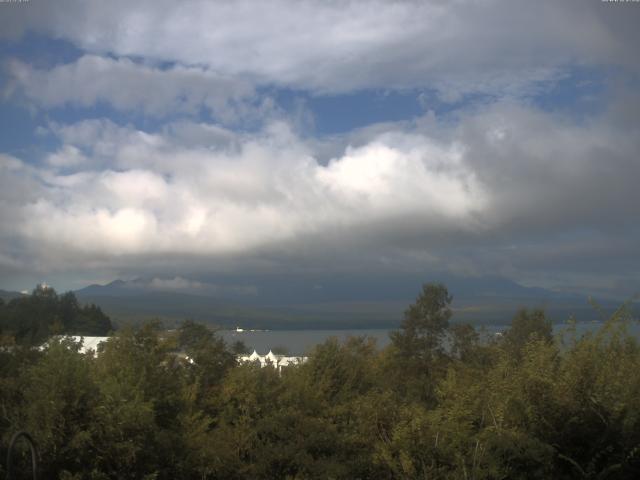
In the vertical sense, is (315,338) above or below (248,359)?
below

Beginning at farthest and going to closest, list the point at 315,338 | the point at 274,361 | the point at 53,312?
the point at 315,338, the point at 53,312, the point at 274,361

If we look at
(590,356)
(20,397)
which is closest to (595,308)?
(590,356)

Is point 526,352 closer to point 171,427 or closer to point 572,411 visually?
point 572,411

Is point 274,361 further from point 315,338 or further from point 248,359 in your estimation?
point 315,338

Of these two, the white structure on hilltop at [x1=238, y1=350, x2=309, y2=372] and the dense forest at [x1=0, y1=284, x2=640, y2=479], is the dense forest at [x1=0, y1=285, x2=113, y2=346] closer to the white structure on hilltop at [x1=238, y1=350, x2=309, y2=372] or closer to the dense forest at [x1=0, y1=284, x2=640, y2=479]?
the white structure on hilltop at [x1=238, y1=350, x2=309, y2=372]

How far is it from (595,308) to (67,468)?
10689 millimetres

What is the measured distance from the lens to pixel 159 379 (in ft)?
61.7

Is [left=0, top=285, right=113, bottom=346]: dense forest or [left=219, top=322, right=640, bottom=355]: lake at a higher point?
[left=0, top=285, right=113, bottom=346]: dense forest

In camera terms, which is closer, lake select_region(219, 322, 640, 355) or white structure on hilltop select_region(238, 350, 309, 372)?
lake select_region(219, 322, 640, 355)

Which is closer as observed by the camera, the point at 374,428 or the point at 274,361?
the point at 374,428

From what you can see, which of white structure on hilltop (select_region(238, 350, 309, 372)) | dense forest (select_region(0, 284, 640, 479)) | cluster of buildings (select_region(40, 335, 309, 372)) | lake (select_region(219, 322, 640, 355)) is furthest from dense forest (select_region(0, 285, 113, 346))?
dense forest (select_region(0, 284, 640, 479))

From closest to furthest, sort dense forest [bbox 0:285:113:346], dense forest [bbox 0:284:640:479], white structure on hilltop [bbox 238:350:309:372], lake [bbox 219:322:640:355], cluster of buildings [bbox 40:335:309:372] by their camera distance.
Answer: dense forest [bbox 0:284:640:479], lake [bbox 219:322:640:355], cluster of buildings [bbox 40:335:309:372], white structure on hilltop [bbox 238:350:309:372], dense forest [bbox 0:285:113:346]

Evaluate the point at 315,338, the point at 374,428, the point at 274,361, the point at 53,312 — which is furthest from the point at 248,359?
the point at 315,338

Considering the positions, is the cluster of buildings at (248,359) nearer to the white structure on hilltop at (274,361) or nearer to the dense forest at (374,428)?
the white structure on hilltop at (274,361)
